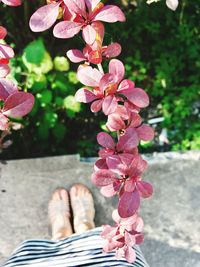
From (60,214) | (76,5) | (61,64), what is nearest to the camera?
(76,5)

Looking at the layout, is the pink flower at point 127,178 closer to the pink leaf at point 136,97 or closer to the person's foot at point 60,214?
the pink leaf at point 136,97

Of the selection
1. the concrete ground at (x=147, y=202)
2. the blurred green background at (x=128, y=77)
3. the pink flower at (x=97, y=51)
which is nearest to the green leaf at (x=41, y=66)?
the blurred green background at (x=128, y=77)

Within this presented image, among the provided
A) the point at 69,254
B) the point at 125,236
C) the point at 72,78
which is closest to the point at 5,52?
the point at 125,236

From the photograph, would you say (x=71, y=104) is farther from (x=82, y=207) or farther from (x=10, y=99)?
(x=10, y=99)

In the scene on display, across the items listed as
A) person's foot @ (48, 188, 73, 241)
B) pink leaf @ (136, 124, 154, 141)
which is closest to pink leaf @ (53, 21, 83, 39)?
pink leaf @ (136, 124, 154, 141)

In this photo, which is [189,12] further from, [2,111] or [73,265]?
[2,111]
